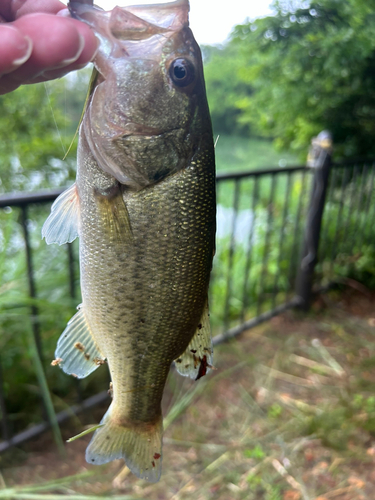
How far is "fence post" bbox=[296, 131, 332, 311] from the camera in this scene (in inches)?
137

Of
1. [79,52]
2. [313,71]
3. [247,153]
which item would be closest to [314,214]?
[313,71]

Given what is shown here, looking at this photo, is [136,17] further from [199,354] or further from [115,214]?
[199,354]

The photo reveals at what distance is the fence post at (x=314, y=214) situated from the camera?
348 centimetres

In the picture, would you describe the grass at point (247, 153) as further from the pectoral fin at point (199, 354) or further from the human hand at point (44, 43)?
the human hand at point (44, 43)

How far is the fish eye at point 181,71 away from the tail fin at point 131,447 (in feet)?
2.62

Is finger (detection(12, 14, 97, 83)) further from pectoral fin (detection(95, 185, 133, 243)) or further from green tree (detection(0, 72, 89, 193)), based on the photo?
green tree (detection(0, 72, 89, 193))

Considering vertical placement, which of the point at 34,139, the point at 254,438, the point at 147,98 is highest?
the point at 147,98

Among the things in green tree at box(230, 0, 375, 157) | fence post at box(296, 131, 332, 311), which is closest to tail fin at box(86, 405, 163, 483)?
fence post at box(296, 131, 332, 311)

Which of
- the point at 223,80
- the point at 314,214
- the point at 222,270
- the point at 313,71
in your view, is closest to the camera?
the point at 314,214

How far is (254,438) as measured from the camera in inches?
93.6

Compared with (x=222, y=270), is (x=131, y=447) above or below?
above

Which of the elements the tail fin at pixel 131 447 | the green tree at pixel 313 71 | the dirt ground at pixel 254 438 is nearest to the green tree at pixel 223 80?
the green tree at pixel 313 71

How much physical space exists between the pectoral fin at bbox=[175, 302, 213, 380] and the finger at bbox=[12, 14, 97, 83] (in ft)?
1.97

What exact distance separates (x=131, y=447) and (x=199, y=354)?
0.87ft
